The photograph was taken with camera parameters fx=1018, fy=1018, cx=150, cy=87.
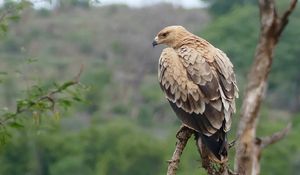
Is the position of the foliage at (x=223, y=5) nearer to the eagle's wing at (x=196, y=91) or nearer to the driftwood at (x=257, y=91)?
the driftwood at (x=257, y=91)

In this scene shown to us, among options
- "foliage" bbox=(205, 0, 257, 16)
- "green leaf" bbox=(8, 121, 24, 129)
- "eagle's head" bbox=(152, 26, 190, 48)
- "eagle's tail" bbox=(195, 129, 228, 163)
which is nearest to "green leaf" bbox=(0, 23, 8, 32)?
"green leaf" bbox=(8, 121, 24, 129)

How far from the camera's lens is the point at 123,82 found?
155 ft

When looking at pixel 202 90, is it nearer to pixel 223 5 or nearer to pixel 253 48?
pixel 253 48

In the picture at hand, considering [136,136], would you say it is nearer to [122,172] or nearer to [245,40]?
[122,172]

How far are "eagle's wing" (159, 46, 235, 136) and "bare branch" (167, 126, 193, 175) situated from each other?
5cm

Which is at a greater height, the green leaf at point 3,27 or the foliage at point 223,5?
the green leaf at point 3,27

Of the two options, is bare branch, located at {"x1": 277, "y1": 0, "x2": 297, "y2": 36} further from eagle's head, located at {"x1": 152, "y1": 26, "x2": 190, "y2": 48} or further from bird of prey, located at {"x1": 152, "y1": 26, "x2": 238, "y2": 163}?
bird of prey, located at {"x1": 152, "y1": 26, "x2": 238, "y2": 163}

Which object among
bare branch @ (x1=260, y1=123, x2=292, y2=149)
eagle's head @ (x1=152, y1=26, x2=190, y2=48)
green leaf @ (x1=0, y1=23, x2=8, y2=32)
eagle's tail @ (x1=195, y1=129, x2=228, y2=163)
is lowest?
bare branch @ (x1=260, y1=123, x2=292, y2=149)

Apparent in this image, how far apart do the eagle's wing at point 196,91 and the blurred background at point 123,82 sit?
409 inches

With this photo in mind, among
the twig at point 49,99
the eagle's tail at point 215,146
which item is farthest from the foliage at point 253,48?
the eagle's tail at point 215,146

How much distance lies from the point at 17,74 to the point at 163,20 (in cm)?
4512

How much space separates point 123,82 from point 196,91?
40.6m

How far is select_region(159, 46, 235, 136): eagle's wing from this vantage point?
21.1 feet

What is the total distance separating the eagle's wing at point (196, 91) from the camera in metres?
6.42
